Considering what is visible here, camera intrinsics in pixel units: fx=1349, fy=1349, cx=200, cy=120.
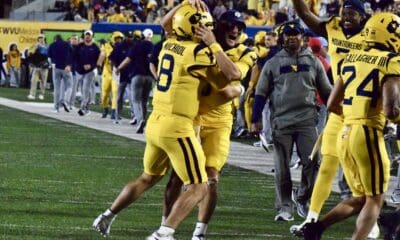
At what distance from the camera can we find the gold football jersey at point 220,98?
10.5 m

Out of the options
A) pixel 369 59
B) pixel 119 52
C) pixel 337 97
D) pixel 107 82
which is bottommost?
pixel 107 82

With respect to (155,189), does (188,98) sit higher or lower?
higher

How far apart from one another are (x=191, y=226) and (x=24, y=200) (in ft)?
6.84

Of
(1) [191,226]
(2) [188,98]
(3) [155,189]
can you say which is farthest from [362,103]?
(3) [155,189]

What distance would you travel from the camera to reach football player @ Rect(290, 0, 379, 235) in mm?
11039

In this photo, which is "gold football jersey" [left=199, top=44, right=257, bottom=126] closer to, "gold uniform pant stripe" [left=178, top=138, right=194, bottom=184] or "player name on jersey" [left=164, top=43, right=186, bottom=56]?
"player name on jersey" [left=164, top=43, right=186, bottom=56]

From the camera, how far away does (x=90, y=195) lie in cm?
1357

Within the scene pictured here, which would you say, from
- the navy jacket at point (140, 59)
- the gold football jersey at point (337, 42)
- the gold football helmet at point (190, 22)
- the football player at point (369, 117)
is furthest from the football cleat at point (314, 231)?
the navy jacket at point (140, 59)

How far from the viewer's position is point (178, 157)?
9758 mm

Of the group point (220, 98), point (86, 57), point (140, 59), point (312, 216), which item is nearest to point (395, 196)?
point (312, 216)

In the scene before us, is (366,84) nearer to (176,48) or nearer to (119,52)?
(176,48)

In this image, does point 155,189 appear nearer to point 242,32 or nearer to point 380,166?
point 242,32

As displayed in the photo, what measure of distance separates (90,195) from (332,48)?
327 centimetres

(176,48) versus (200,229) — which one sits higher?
(176,48)
